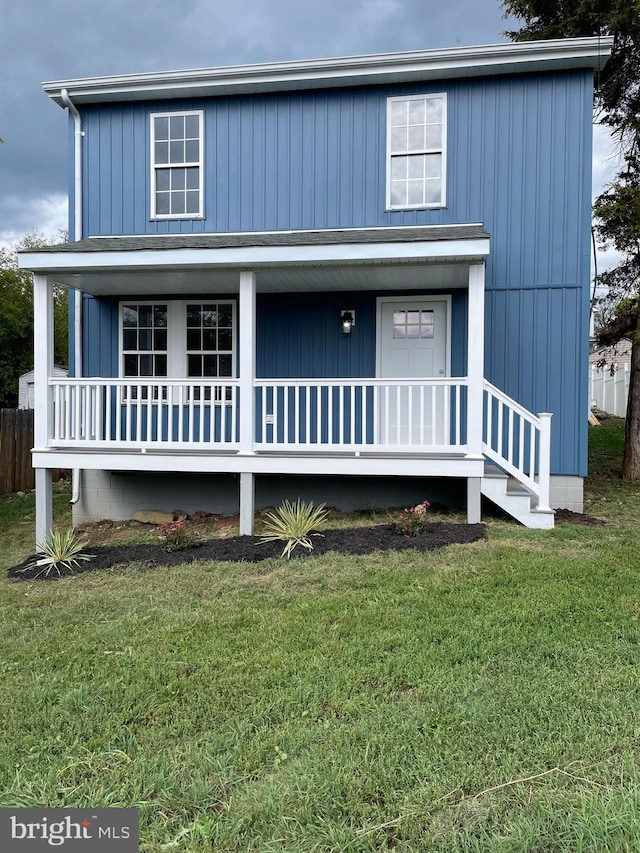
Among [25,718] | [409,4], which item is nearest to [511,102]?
[409,4]

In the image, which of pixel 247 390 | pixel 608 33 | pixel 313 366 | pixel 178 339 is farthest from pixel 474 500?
pixel 608 33

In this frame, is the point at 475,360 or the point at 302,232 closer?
the point at 475,360

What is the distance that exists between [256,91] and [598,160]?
24.1ft

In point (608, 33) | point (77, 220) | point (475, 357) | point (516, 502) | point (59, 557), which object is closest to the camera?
point (59, 557)

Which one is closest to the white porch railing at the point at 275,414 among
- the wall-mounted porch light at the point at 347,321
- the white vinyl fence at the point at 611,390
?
the wall-mounted porch light at the point at 347,321

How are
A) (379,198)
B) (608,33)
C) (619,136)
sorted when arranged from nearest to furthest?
(379,198) → (608,33) → (619,136)

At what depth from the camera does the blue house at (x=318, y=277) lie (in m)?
6.58

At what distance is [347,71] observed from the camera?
7.44 meters

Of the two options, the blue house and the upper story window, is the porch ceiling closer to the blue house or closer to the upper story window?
the blue house

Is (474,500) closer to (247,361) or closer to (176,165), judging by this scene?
(247,361)

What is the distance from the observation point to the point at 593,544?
5578 mm

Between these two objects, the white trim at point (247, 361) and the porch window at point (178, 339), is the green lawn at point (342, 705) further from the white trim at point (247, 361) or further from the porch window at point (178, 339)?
the porch window at point (178, 339)

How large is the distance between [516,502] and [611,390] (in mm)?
18588

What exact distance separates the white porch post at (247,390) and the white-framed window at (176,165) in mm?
2505
